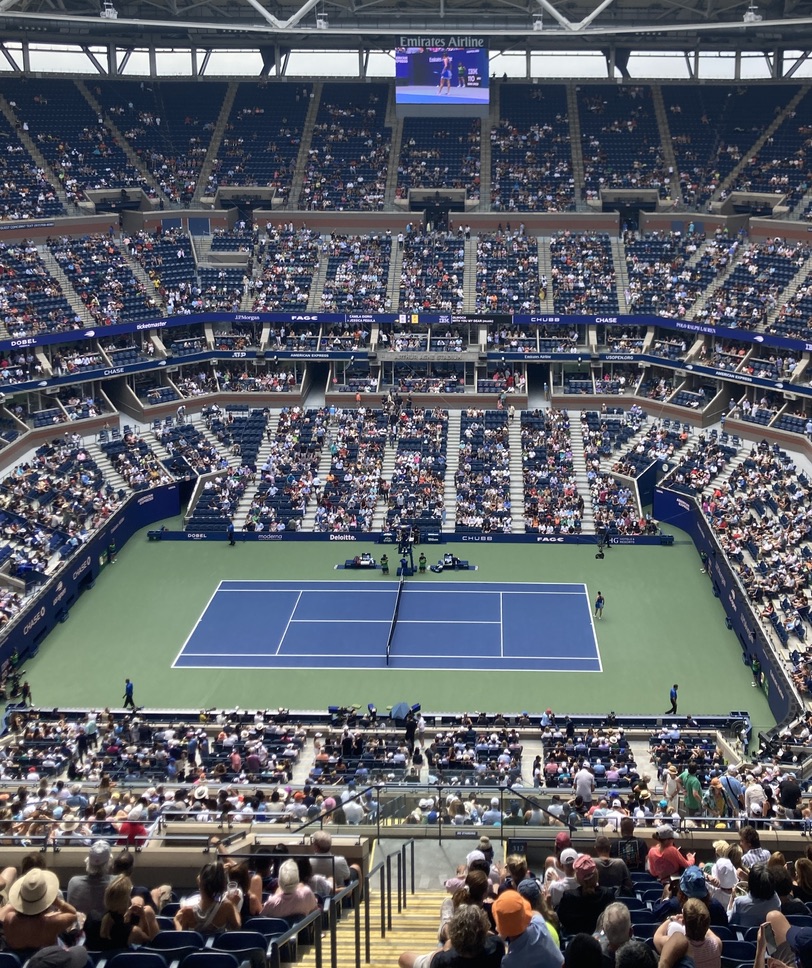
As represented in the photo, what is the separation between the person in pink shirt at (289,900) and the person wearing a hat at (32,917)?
2.00m

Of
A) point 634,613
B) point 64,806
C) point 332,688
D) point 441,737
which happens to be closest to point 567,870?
point 64,806

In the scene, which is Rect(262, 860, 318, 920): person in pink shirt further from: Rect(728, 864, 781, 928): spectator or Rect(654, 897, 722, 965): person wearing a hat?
Rect(728, 864, 781, 928): spectator

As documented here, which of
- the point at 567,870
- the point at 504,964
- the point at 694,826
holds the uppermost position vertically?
the point at 694,826

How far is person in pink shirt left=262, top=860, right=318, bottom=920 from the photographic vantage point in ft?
36.3

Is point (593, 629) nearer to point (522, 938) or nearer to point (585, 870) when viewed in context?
point (585, 870)

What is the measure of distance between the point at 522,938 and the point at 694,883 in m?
2.62

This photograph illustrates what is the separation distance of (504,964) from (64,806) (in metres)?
15.1

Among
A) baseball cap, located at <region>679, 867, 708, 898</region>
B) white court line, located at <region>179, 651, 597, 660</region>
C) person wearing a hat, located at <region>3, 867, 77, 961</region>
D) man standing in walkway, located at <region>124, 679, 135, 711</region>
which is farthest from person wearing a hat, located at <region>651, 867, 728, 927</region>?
white court line, located at <region>179, 651, 597, 660</region>

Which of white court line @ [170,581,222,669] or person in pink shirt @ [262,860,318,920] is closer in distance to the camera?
person in pink shirt @ [262,860,318,920]

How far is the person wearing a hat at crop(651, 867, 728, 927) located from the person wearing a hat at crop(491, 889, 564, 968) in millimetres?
2210

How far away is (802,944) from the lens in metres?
9.17

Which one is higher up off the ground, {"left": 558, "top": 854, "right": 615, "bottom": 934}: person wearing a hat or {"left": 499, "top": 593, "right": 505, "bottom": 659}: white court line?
{"left": 499, "top": 593, "right": 505, "bottom": 659}: white court line

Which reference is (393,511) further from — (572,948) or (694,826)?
(572,948)

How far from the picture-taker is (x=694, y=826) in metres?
16.4
